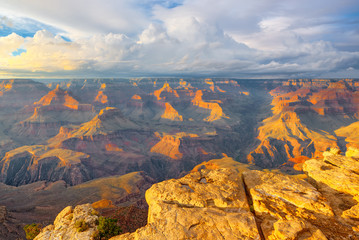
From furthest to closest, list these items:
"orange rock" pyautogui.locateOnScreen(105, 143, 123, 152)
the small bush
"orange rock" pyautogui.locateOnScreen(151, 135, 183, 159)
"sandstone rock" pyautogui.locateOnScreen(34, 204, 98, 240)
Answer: "orange rock" pyautogui.locateOnScreen(151, 135, 183, 159)
"orange rock" pyautogui.locateOnScreen(105, 143, 123, 152)
the small bush
"sandstone rock" pyautogui.locateOnScreen(34, 204, 98, 240)

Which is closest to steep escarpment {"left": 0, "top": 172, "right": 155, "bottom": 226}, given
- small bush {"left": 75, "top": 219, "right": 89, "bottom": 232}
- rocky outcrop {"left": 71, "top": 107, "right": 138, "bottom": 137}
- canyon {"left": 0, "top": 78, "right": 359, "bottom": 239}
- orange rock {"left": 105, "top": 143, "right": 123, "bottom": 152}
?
canyon {"left": 0, "top": 78, "right": 359, "bottom": 239}

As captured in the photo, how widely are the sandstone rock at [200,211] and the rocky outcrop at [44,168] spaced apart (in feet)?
356

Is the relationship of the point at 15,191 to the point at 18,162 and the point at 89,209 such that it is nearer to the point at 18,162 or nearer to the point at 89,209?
the point at 18,162

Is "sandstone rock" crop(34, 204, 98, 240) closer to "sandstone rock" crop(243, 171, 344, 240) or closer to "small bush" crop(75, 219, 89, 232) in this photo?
"small bush" crop(75, 219, 89, 232)

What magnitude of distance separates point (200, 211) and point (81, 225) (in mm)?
13684

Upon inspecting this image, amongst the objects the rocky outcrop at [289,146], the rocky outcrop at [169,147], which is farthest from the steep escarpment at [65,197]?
the rocky outcrop at [289,146]

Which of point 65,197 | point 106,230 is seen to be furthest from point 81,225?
point 65,197

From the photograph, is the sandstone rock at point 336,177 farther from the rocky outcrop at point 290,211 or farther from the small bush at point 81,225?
the small bush at point 81,225

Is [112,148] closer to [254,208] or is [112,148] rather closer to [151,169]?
[151,169]

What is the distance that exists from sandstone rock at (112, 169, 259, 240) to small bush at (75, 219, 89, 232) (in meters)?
6.69

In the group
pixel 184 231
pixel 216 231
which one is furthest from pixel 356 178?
pixel 184 231

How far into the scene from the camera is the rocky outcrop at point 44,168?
10900 centimetres

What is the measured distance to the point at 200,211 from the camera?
15.9m

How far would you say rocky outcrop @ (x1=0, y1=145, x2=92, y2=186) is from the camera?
4291 inches
